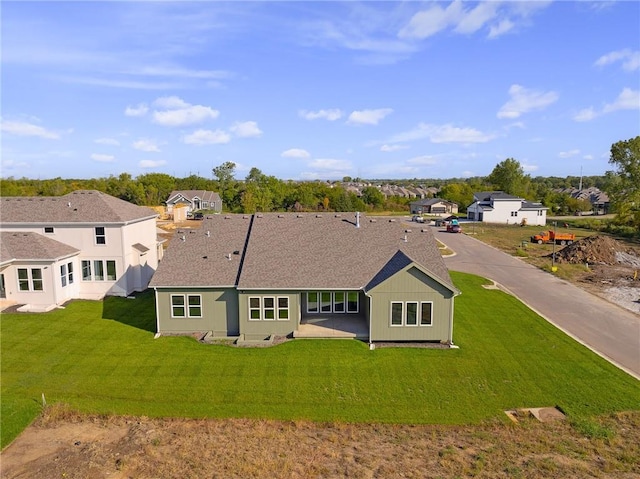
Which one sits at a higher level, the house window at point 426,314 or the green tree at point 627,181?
the green tree at point 627,181

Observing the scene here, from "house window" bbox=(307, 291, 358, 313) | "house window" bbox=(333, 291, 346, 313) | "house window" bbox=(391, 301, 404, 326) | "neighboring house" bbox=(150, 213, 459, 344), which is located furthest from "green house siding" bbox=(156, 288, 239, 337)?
"house window" bbox=(391, 301, 404, 326)

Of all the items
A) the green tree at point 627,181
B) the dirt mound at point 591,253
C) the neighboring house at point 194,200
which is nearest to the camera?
the dirt mound at point 591,253

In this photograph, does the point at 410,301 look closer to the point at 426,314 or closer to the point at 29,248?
the point at 426,314

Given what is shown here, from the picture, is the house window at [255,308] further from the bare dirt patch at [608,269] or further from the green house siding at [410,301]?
the bare dirt patch at [608,269]

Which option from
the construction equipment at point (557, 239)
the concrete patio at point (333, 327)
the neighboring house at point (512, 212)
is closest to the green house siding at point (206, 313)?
the concrete patio at point (333, 327)

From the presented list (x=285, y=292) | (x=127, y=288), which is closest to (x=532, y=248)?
(x=285, y=292)

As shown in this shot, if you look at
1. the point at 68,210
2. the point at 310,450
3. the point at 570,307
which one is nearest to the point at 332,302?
the point at 310,450
